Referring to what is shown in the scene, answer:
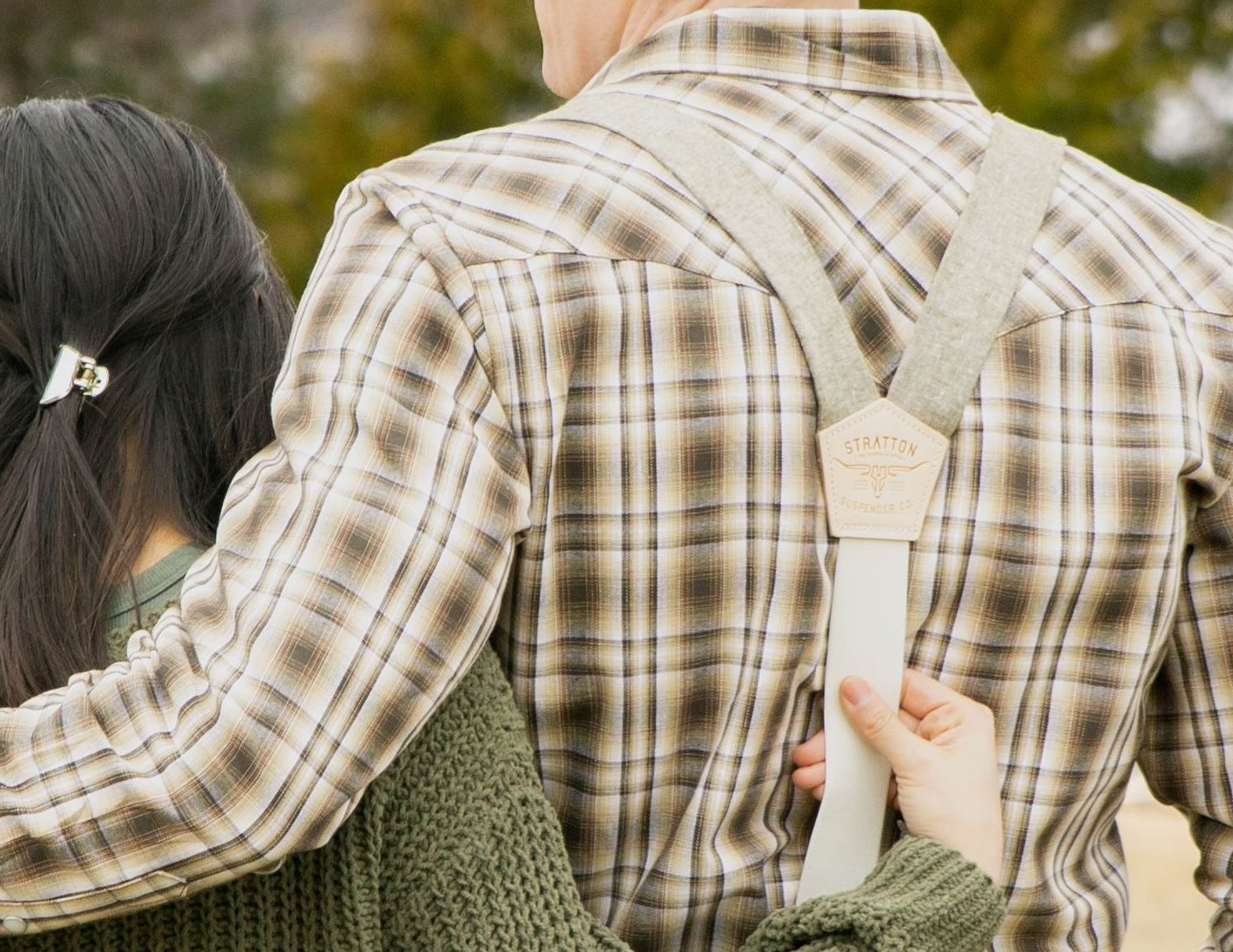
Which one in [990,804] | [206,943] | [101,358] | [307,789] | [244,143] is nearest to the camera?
[307,789]

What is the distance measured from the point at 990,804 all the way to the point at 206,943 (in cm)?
66

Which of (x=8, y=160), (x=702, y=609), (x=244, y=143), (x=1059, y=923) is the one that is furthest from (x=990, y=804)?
(x=244, y=143)

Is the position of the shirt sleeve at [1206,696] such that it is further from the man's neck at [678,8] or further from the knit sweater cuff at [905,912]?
the man's neck at [678,8]

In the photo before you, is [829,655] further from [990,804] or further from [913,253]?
[913,253]

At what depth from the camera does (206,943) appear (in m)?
1.29

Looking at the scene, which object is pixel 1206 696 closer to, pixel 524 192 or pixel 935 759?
pixel 935 759

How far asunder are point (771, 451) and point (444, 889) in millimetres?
434

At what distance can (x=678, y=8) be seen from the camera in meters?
1.51

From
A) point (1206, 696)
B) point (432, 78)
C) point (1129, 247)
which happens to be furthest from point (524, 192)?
point (432, 78)

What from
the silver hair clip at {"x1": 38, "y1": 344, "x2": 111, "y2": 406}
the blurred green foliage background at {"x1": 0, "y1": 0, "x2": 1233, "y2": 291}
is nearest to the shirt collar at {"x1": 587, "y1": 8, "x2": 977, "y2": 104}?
the silver hair clip at {"x1": 38, "y1": 344, "x2": 111, "y2": 406}

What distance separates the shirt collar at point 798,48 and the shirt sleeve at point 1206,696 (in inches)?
15.5

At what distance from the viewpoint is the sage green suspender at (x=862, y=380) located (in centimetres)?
134

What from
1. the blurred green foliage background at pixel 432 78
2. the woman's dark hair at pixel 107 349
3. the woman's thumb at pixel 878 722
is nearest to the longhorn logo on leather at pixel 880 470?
the woman's thumb at pixel 878 722

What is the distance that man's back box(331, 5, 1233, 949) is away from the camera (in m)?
1.33
